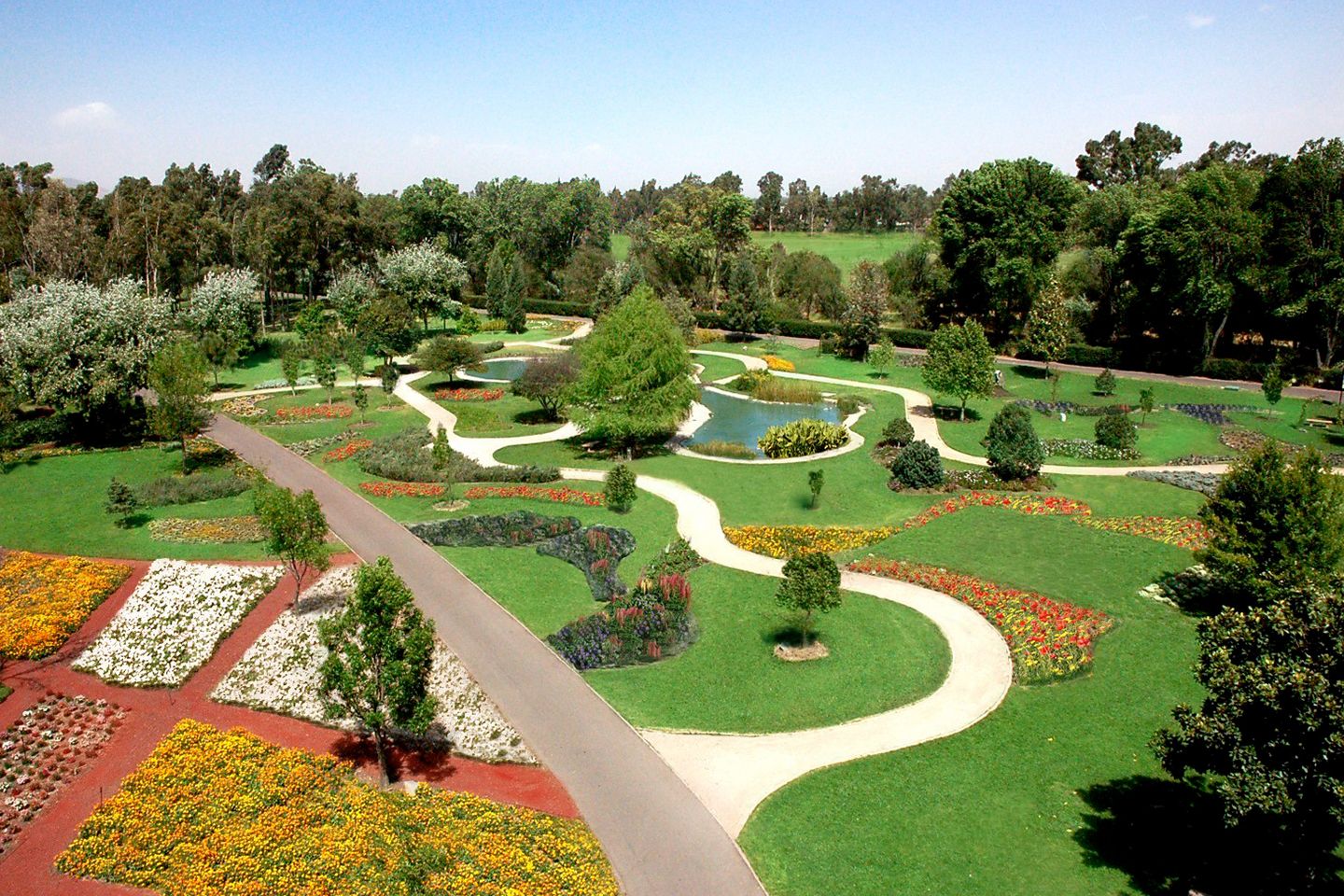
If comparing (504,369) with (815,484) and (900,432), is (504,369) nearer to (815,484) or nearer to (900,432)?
(900,432)

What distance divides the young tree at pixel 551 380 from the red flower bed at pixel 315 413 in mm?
9994

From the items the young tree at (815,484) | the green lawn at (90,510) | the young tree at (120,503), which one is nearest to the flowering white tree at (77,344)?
the green lawn at (90,510)

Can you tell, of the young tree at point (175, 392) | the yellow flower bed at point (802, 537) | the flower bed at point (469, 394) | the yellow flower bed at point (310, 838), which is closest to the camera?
the yellow flower bed at point (310, 838)

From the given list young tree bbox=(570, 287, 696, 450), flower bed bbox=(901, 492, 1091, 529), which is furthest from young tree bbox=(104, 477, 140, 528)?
flower bed bbox=(901, 492, 1091, 529)

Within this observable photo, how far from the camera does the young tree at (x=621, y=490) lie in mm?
29484

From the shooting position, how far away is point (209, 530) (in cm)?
2809

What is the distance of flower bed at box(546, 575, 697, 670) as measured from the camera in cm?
2058

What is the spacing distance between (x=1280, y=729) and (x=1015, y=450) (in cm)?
2065

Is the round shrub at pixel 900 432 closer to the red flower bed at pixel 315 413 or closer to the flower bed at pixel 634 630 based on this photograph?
the flower bed at pixel 634 630

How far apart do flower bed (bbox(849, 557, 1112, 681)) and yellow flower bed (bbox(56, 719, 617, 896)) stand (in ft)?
38.4

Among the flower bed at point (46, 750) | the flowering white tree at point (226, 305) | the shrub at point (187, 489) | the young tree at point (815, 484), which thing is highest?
the flowering white tree at point (226, 305)

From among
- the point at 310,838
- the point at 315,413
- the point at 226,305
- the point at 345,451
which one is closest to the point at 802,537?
the point at 310,838

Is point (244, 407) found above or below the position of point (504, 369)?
below

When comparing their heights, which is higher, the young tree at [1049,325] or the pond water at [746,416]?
the young tree at [1049,325]
